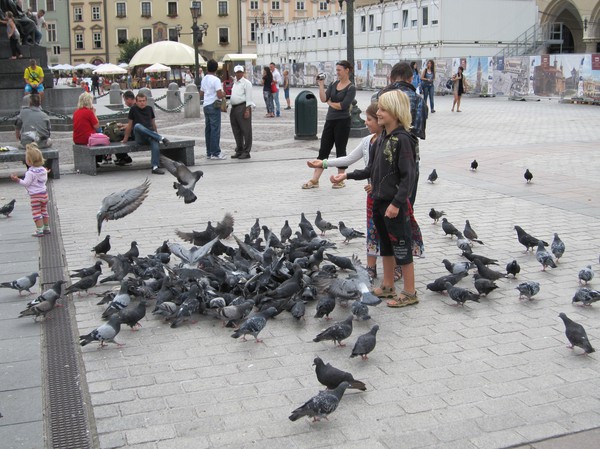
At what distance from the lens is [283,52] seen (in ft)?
245

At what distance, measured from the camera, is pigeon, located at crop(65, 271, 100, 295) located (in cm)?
640

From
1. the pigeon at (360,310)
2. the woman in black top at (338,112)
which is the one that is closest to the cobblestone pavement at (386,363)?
the pigeon at (360,310)

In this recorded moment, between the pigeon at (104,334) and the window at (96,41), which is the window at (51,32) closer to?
the window at (96,41)

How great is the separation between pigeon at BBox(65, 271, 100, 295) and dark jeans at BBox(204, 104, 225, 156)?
338 inches

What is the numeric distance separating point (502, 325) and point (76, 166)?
1040cm

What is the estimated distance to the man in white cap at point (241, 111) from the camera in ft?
48.4

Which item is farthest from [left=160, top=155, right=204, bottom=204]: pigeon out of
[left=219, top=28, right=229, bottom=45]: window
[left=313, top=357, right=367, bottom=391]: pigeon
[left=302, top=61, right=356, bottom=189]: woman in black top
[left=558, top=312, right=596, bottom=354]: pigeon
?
[left=219, top=28, right=229, bottom=45]: window

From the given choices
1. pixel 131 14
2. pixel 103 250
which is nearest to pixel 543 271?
pixel 103 250

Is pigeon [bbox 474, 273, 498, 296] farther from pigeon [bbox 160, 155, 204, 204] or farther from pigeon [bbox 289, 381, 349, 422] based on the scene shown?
pigeon [bbox 160, 155, 204, 204]

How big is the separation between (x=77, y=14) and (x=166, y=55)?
7469 centimetres

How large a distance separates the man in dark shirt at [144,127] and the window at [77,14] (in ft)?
317

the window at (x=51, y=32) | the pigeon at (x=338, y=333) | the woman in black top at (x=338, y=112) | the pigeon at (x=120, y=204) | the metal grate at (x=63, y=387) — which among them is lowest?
the metal grate at (x=63, y=387)

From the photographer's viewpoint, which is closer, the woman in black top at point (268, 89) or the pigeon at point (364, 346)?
the pigeon at point (364, 346)

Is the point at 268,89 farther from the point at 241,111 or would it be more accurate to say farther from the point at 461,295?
the point at 461,295
